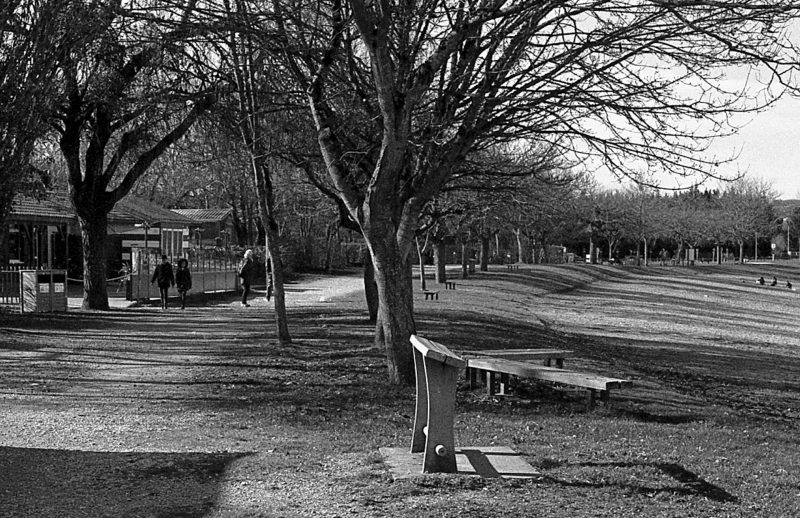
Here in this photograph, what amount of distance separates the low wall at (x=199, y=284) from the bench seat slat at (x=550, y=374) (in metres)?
20.9

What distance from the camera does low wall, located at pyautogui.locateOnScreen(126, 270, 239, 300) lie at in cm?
3150

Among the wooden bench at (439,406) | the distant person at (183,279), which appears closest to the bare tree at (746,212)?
the distant person at (183,279)

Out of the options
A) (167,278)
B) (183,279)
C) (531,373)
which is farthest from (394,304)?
(183,279)

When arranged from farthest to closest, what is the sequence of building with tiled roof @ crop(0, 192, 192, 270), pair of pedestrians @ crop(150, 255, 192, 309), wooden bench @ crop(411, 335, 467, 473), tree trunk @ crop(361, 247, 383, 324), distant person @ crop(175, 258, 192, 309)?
building with tiled roof @ crop(0, 192, 192, 270) < distant person @ crop(175, 258, 192, 309) < pair of pedestrians @ crop(150, 255, 192, 309) < tree trunk @ crop(361, 247, 383, 324) < wooden bench @ crop(411, 335, 467, 473)

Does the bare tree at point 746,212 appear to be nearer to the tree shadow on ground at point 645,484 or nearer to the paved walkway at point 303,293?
the paved walkway at point 303,293

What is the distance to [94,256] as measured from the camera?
2589 cm

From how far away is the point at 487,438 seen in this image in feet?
30.5

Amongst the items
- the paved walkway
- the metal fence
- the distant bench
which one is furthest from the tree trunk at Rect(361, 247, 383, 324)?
the metal fence

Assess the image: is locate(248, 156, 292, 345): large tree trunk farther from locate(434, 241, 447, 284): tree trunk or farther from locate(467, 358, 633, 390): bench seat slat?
locate(434, 241, 447, 284): tree trunk

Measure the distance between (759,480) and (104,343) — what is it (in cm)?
1399

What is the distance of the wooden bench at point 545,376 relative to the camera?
11.2 metres

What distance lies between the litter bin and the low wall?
198 inches

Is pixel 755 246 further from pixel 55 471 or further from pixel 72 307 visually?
pixel 55 471

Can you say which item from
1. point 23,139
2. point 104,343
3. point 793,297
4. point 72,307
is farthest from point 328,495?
point 793,297
